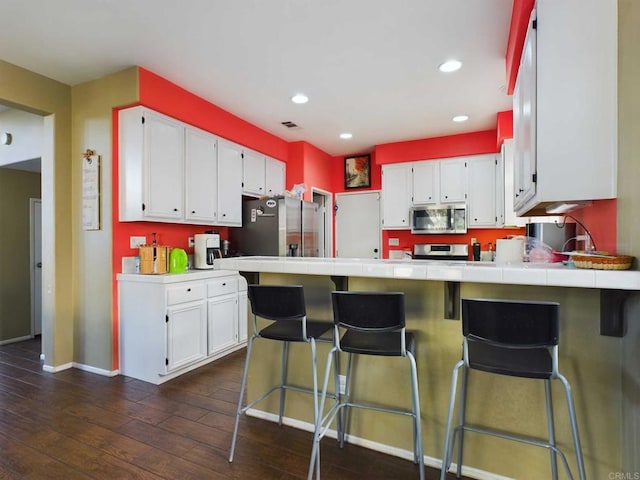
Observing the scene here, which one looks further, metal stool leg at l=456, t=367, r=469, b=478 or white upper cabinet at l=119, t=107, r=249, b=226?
white upper cabinet at l=119, t=107, r=249, b=226

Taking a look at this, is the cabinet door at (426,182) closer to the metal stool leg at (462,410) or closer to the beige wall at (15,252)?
the metal stool leg at (462,410)

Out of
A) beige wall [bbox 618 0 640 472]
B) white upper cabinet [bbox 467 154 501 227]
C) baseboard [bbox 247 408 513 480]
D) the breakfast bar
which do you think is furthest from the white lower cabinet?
white upper cabinet [bbox 467 154 501 227]

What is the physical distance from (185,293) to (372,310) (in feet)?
6.96

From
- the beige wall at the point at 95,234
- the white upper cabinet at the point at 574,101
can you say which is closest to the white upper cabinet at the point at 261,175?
the beige wall at the point at 95,234

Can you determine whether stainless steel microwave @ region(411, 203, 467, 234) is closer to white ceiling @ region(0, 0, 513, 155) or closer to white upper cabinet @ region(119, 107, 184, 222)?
white ceiling @ region(0, 0, 513, 155)

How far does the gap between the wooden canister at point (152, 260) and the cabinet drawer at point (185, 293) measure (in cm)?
23

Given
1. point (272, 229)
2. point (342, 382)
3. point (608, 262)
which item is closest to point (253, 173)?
point (272, 229)

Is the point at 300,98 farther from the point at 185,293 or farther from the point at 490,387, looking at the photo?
the point at 490,387

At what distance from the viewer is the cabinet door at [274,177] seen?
4.62 metres

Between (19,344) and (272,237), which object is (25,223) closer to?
(19,344)

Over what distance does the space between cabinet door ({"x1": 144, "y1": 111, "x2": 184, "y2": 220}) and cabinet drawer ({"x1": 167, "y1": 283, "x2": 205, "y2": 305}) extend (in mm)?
695

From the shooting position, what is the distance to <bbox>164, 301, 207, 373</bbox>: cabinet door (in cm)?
292

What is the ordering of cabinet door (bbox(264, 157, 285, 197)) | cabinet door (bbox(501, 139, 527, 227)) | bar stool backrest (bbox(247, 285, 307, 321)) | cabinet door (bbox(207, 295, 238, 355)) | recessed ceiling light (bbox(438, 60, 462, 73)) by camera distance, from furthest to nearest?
cabinet door (bbox(264, 157, 285, 197)) → cabinet door (bbox(501, 139, 527, 227)) → cabinet door (bbox(207, 295, 238, 355)) → recessed ceiling light (bbox(438, 60, 462, 73)) → bar stool backrest (bbox(247, 285, 307, 321))

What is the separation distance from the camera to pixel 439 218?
186 inches
